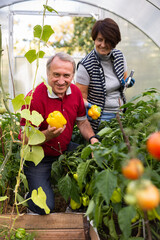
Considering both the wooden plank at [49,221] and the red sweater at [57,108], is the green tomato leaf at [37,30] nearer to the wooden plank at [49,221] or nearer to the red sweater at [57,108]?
the red sweater at [57,108]

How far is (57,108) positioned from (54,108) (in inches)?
0.8

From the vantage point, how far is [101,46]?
6.68 feet

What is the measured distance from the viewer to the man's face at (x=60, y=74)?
5.19 ft

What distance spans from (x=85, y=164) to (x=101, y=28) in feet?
3.90

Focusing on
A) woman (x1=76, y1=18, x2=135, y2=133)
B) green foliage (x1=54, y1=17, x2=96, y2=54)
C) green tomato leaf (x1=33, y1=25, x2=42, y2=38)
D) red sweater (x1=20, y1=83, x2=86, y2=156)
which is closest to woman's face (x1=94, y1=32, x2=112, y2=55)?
woman (x1=76, y1=18, x2=135, y2=133)

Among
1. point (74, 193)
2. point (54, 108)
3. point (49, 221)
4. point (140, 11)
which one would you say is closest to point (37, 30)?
point (54, 108)

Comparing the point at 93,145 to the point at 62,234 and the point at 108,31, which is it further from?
the point at 108,31

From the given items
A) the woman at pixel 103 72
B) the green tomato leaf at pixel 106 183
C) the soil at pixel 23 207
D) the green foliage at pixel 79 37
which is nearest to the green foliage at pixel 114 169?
the green tomato leaf at pixel 106 183

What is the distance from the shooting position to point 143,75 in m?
3.06

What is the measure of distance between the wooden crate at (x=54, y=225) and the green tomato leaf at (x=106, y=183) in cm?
51

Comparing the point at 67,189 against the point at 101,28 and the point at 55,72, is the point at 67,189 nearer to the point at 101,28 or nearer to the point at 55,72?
the point at 55,72

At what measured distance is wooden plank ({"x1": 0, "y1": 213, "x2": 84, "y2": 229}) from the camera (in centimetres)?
135

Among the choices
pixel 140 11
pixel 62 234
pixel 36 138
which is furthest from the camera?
pixel 140 11

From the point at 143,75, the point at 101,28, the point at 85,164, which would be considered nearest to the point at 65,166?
the point at 85,164
